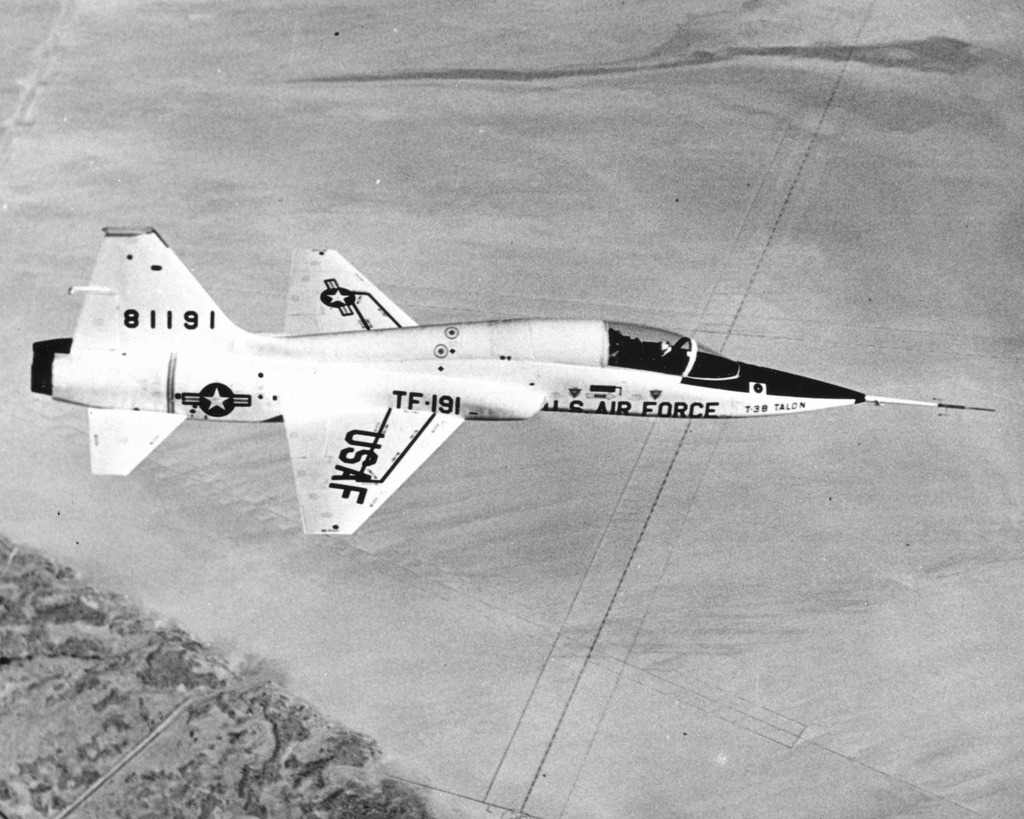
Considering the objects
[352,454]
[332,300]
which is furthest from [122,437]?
[332,300]

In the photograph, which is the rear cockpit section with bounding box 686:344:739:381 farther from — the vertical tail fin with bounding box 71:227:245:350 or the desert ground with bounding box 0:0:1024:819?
the vertical tail fin with bounding box 71:227:245:350

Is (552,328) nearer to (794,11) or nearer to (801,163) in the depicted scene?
(801,163)

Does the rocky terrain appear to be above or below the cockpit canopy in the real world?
below

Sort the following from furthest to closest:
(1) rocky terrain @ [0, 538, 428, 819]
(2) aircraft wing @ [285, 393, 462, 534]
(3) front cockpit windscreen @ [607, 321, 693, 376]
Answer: (3) front cockpit windscreen @ [607, 321, 693, 376]
(2) aircraft wing @ [285, 393, 462, 534]
(1) rocky terrain @ [0, 538, 428, 819]

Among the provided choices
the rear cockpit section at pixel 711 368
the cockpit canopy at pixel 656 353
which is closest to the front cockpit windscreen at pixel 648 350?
the cockpit canopy at pixel 656 353

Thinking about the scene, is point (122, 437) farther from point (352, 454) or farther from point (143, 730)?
point (143, 730)

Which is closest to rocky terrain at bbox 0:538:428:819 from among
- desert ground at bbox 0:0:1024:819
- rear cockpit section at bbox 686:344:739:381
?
→ desert ground at bbox 0:0:1024:819

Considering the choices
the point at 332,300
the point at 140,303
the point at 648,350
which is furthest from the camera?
the point at 332,300

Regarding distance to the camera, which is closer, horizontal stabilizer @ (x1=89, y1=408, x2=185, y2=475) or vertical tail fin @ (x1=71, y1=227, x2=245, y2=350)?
horizontal stabilizer @ (x1=89, y1=408, x2=185, y2=475)
